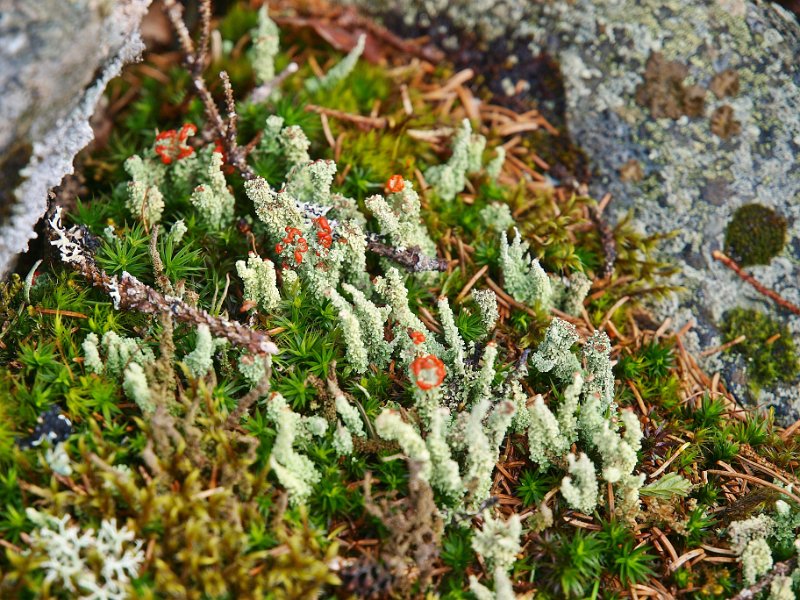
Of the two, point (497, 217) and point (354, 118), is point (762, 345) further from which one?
point (354, 118)

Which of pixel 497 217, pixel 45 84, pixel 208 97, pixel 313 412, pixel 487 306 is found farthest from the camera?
pixel 497 217

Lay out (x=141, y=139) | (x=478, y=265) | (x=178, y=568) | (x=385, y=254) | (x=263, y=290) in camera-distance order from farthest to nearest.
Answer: (x=141, y=139)
(x=478, y=265)
(x=385, y=254)
(x=263, y=290)
(x=178, y=568)

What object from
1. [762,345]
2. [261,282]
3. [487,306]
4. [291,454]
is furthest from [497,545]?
[762,345]

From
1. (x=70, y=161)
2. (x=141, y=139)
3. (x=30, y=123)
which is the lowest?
(x=141, y=139)

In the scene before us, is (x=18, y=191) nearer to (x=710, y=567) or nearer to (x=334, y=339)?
(x=334, y=339)

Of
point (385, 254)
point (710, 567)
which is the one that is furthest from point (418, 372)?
point (710, 567)

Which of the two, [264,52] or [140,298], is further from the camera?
[264,52]

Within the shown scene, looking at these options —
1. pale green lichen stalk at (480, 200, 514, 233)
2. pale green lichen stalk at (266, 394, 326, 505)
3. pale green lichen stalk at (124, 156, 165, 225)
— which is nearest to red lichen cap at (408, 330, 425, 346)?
pale green lichen stalk at (266, 394, 326, 505)
